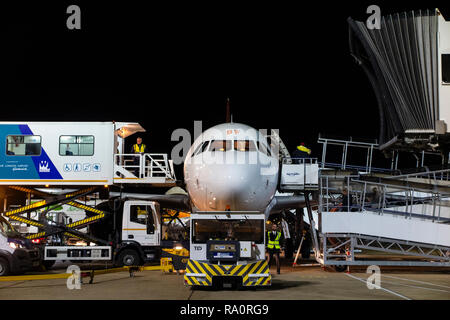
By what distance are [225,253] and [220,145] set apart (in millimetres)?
4001

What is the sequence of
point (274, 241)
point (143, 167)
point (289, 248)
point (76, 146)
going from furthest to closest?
point (289, 248)
point (143, 167)
point (76, 146)
point (274, 241)

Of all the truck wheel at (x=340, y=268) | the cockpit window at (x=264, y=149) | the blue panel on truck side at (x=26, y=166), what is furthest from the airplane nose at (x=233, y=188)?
the blue panel on truck side at (x=26, y=166)

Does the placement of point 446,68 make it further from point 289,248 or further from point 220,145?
point 289,248

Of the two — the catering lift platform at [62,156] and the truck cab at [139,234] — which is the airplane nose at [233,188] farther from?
the truck cab at [139,234]

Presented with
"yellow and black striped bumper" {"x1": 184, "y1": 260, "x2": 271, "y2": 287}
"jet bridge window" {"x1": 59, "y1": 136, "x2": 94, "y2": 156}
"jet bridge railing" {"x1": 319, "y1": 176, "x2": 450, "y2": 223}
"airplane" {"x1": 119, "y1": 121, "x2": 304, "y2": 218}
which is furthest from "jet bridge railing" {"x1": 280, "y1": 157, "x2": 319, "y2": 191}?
"jet bridge window" {"x1": 59, "y1": 136, "x2": 94, "y2": 156}

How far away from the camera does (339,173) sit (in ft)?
63.9

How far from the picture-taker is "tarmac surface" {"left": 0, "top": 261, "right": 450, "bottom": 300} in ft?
37.7

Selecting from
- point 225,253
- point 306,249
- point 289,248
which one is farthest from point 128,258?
point 306,249

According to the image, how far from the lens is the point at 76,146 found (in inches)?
772

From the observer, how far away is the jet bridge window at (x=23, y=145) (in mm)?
19547

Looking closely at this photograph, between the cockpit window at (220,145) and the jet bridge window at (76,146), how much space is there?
593cm

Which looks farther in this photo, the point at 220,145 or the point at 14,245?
the point at 14,245

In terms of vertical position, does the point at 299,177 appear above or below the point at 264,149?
below

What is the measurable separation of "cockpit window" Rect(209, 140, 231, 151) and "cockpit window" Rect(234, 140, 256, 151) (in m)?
0.23
